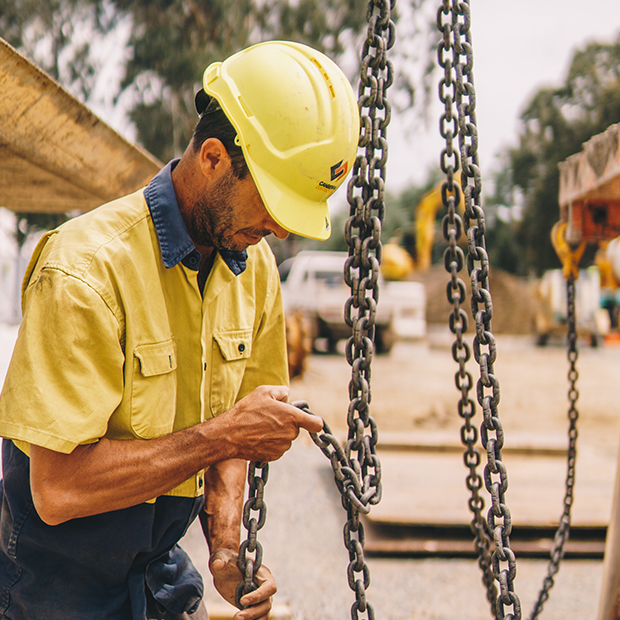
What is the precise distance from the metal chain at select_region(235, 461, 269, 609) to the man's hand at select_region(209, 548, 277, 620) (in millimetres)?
19

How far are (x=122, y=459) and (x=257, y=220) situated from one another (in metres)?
0.62

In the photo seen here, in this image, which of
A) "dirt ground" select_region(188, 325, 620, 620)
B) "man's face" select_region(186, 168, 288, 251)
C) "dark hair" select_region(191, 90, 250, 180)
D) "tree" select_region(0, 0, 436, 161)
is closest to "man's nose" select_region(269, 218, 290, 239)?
"man's face" select_region(186, 168, 288, 251)

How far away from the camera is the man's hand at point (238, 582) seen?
158cm

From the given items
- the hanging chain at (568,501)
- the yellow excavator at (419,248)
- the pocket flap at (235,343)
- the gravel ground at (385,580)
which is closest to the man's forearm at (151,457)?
the pocket flap at (235,343)

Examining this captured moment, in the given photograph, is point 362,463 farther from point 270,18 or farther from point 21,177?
point 270,18

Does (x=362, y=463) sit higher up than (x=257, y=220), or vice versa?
(x=257, y=220)

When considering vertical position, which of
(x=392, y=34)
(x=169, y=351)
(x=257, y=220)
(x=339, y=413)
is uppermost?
(x=392, y=34)

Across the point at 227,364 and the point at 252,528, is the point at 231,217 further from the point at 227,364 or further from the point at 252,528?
the point at 252,528

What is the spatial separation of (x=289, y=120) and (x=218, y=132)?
0.59ft

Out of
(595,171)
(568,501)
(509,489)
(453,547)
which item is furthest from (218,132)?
(509,489)

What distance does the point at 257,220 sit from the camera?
59.6 inches

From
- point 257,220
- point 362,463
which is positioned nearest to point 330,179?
point 257,220

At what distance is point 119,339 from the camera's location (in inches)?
53.7

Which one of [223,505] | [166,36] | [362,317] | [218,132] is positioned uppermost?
[166,36]
